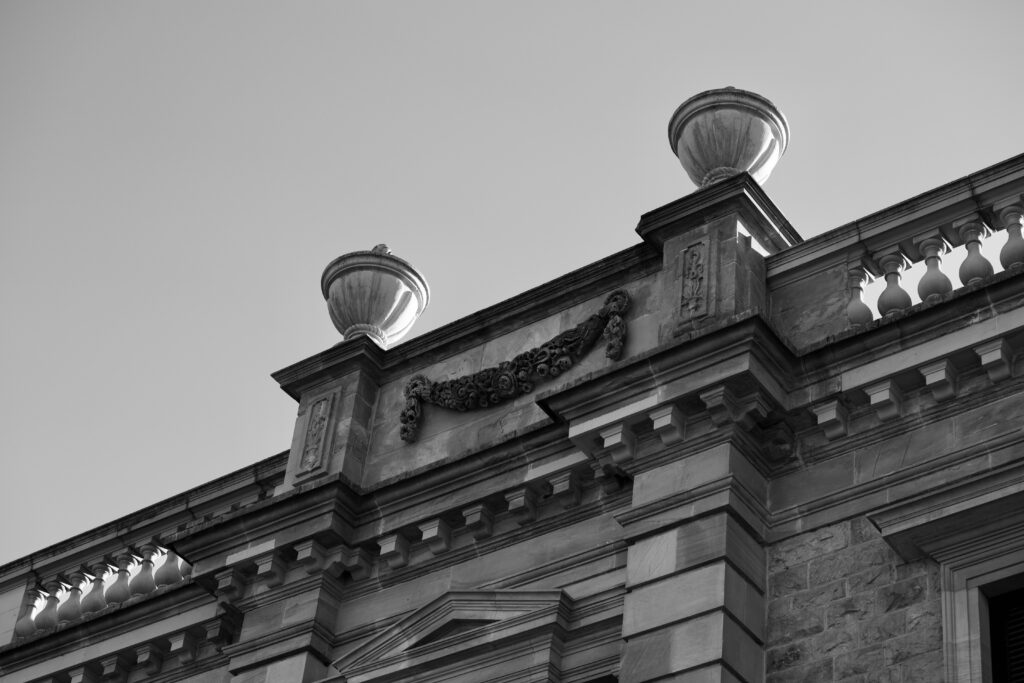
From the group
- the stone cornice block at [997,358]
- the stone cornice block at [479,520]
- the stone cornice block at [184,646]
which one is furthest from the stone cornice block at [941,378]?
the stone cornice block at [184,646]

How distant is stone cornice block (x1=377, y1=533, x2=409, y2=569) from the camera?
55.2ft

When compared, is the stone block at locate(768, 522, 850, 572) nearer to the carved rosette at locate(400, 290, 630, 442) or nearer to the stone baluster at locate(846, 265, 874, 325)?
the stone baluster at locate(846, 265, 874, 325)

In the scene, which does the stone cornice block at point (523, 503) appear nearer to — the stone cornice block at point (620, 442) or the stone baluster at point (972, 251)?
the stone cornice block at point (620, 442)

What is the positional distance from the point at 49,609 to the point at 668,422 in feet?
23.7

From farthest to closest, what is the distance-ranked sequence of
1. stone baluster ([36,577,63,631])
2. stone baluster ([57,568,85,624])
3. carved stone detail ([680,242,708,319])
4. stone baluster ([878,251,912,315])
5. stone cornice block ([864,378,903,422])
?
stone baluster ([36,577,63,631]) < stone baluster ([57,568,85,624]) < carved stone detail ([680,242,708,319]) < stone baluster ([878,251,912,315]) < stone cornice block ([864,378,903,422])

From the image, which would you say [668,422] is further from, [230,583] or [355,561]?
[230,583]

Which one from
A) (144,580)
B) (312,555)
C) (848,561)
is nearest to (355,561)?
(312,555)

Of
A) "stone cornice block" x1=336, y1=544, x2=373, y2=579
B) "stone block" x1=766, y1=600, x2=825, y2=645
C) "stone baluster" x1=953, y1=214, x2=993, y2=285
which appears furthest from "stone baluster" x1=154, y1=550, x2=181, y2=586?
"stone baluster" x1=953, y1=214, x2=993, y2=285

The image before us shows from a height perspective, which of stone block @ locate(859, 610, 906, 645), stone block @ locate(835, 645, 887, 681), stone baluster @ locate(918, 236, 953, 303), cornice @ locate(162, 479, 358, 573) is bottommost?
stone block @ locate(835, 645, 887, 681)

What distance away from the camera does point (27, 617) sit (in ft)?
65.9

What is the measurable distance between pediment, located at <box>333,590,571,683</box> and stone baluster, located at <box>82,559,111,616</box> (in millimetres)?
3847

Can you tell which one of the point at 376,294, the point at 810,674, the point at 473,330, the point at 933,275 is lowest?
the point at 810,674

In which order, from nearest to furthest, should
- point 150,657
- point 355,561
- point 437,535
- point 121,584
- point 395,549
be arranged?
point 437,535 → point 395,549 → point 355,561 → point 150,657 → point 121,584

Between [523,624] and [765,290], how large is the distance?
3.09m
